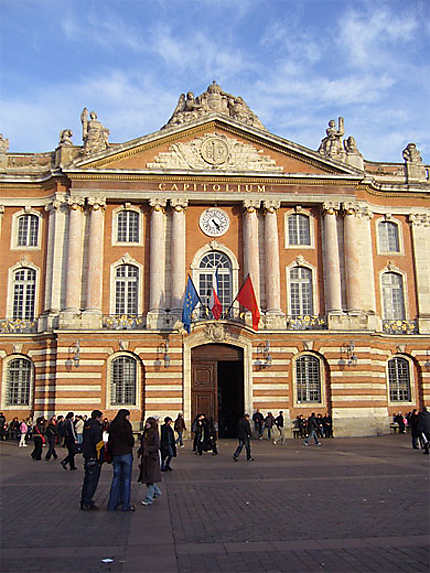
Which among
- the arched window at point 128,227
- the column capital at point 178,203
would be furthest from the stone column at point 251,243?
the arched window at point 128,227

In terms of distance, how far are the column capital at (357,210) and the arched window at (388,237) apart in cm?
138

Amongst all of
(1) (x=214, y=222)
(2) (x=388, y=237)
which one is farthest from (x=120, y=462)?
(2) (x=388, y=237)

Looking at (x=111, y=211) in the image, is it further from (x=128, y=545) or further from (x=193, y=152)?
(x=128, y=545)

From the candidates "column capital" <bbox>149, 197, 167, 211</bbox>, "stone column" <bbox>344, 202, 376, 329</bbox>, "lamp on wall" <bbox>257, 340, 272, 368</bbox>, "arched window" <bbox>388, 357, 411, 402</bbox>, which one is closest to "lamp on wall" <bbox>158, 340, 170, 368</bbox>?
"lamp on wall" <bbox>257, 340, 272, 368</bbox>

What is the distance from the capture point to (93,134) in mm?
36156

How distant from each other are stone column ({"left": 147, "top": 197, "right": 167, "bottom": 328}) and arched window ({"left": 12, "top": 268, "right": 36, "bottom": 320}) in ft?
24.3

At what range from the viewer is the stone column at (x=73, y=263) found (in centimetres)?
3309

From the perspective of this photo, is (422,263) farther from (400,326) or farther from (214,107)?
(214,107)

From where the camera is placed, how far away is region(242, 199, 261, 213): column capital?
35.3m

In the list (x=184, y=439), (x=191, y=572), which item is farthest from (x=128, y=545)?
(x=184, y=439)

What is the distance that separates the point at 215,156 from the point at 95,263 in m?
9.86

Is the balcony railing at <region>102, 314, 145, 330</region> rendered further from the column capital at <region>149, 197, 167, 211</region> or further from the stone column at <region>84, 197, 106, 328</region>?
the column capital at <region>149, 197, 167, 211</region>

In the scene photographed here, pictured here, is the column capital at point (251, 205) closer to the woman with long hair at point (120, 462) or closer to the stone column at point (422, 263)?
the stone column at point (422, 263)

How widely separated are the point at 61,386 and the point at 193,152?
1596cm
